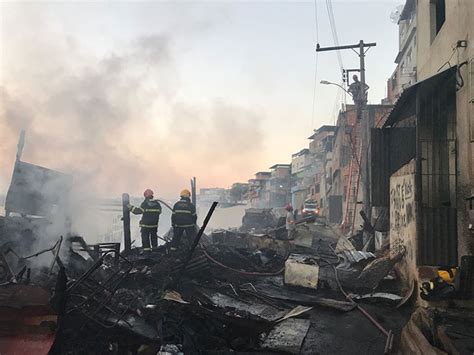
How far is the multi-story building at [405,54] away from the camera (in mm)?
32156

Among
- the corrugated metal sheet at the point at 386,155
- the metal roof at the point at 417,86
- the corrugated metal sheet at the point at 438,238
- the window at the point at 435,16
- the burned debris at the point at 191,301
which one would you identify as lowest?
the burned debris at the point at 191,301

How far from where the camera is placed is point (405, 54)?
116 ft

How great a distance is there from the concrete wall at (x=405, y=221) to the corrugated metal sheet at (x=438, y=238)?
0.56 feet

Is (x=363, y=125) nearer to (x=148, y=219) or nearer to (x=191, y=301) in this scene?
(x=148, y=219)

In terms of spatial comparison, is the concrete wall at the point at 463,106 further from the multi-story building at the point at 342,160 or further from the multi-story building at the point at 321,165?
the multi-story building at the point at 321,165

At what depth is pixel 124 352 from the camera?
15.7 feet

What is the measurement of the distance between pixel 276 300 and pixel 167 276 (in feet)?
6.73

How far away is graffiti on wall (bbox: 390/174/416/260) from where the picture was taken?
7.42 metres

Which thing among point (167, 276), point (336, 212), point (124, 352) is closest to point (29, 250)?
point (167, 276)

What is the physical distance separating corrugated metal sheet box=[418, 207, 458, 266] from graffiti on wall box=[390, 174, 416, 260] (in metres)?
0.27

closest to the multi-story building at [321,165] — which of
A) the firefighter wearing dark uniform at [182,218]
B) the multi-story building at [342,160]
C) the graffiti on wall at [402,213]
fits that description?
the multi-story building at [342,160]

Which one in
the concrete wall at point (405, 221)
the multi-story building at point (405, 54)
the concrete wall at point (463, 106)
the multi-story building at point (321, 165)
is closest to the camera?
the concrete wall at point (463, 106)

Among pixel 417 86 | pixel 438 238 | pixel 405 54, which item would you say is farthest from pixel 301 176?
pixel 438 238

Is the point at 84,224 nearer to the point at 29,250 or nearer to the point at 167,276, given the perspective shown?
the point at 29,250
